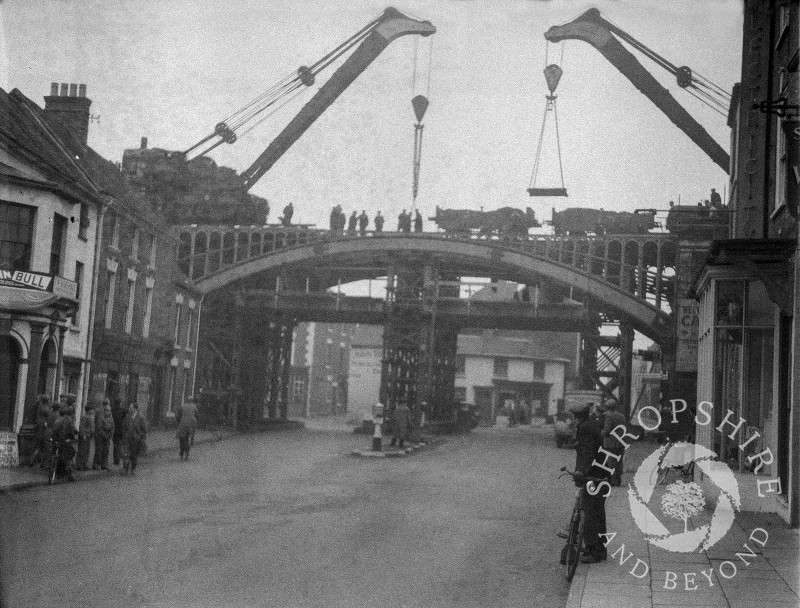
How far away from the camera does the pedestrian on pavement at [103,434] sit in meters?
18.7

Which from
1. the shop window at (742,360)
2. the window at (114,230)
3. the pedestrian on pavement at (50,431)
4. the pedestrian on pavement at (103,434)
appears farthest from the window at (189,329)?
the shop window at (742,360)

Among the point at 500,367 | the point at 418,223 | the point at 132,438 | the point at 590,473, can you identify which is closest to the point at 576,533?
the point at 590,473

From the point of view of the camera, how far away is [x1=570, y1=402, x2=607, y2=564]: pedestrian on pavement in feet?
30.8

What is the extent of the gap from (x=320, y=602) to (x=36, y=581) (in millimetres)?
2838

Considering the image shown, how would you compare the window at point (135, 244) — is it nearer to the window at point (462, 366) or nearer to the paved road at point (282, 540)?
the paved road at point (282, 540)

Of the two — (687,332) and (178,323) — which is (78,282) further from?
(687,332)

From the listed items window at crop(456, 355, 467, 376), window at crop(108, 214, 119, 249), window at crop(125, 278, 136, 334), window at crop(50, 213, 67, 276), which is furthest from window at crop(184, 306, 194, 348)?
window at crop(456, 355, 467, 376)

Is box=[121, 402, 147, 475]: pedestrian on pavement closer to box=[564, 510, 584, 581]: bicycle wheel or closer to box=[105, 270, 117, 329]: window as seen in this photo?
box=[105, 270, 117, 329]: window

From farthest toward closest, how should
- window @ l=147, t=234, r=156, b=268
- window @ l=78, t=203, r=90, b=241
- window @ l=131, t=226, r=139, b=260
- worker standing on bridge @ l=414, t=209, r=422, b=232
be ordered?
worker standing on bridge @ l=414, t=209, r=422, b=232 → window @ l=147, t=234, r=156, b=268 → window @ l=131, t=226, r=139, b=260 → window @ l=78, t=203, r=90, b=241

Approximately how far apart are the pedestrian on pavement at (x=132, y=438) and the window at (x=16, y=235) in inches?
155

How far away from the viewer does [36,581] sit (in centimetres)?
838

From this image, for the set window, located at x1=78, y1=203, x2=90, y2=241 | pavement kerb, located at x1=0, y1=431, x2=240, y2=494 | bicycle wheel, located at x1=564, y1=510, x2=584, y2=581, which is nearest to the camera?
bicycle wheel, located at x1=564, y1=510, x2=584, y2=581

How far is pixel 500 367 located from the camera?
69.6 metres

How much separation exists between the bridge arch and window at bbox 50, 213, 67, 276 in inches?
291
